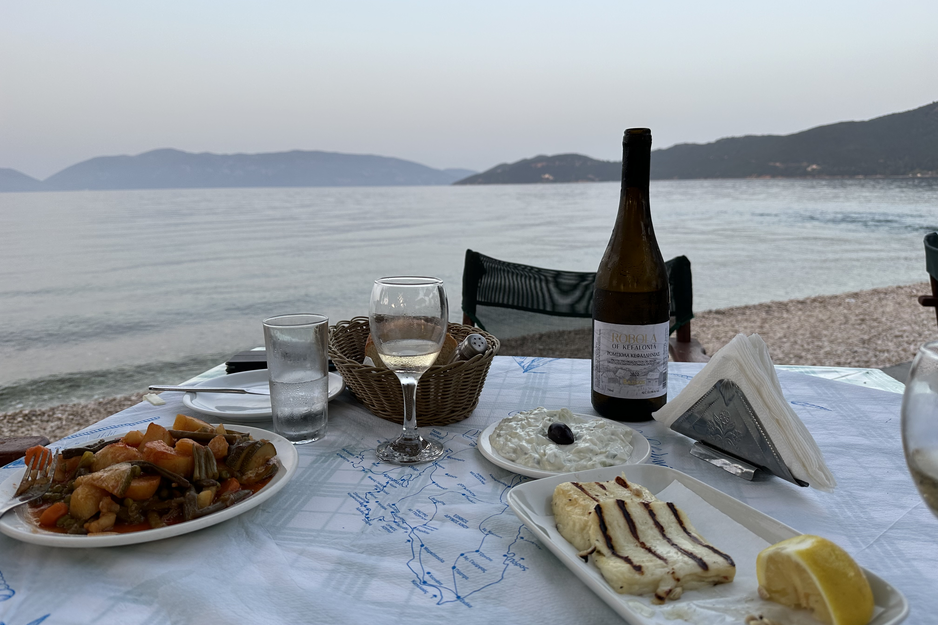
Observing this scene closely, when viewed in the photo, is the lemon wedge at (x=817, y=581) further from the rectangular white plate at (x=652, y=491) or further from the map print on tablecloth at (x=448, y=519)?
the map print on tablecloth at (x=448, y=519)

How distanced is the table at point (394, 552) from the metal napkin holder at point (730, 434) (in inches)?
1.0

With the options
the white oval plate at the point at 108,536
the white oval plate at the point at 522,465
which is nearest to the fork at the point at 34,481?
the white oval plate at the point at 108,536

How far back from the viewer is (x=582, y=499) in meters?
0.78

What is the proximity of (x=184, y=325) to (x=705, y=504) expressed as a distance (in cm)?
1345

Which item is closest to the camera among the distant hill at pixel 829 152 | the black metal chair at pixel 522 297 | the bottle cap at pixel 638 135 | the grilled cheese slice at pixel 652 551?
the grilled cheese slice at pixel 652 551

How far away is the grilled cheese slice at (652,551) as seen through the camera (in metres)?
0.62

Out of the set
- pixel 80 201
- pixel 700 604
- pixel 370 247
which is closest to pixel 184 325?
pixel 370 247

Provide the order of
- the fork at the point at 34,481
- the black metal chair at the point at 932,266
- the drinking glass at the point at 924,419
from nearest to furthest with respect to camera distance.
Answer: the drinking glass at the point at 924,419, the fork at the point at 34,481, the black metal chair at the point at 932,266

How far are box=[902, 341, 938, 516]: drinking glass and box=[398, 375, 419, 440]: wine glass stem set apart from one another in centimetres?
76

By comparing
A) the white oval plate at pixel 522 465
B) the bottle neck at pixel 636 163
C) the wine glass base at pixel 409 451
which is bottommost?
the wine glass base at pixel 409 451

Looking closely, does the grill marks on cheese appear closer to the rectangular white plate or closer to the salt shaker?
the rectangular white plate

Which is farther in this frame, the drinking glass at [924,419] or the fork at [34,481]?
the fork at [34,481]

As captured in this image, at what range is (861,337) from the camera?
32.7 ft

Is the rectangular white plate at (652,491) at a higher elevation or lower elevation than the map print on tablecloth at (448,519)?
higher
